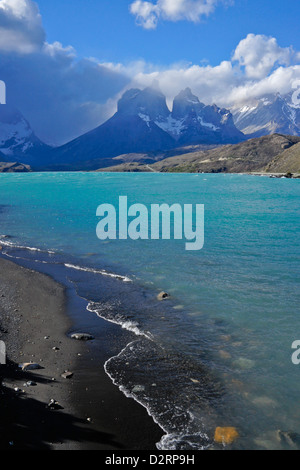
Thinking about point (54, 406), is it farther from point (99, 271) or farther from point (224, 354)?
point (99, 271)

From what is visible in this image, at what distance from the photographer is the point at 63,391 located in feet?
50.5

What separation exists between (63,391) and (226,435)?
22.5 ft

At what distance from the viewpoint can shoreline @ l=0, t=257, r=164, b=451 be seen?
1258cm

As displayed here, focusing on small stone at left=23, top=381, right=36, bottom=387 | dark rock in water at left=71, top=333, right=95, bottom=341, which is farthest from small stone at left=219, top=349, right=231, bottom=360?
small stone at left=23, top=381, right=36, bottom=387

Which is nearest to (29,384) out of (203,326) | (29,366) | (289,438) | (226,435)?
(29,366)

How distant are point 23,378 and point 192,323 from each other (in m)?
11.0

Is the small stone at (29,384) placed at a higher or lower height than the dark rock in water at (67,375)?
higher

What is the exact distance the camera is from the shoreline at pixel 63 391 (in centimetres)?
1258

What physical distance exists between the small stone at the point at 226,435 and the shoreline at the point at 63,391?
2.16m

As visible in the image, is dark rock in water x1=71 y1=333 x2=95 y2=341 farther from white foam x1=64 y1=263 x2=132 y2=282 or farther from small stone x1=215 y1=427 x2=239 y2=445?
white foam x1=64 y1=263 x2=132 y2=282

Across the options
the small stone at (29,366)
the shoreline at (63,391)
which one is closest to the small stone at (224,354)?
the shoreline at (63,391)

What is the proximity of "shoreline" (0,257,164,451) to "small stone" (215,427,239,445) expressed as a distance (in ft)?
7.09

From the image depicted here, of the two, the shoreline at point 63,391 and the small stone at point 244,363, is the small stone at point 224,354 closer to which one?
the small stone at point 244,363

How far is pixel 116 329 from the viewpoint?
22.2 meters
